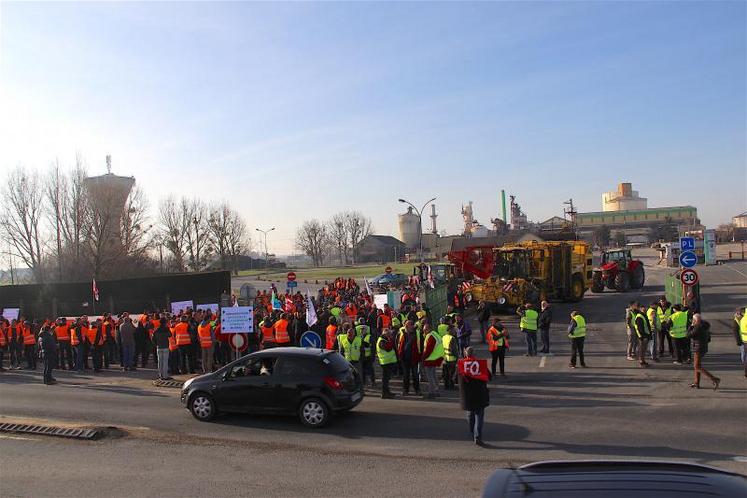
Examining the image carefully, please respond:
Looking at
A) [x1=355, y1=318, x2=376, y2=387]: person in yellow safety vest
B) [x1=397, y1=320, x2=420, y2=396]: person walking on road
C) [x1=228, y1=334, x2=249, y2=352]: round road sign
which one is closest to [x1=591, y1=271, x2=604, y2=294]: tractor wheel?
[x1=355, y1=318, x2=376, y2=387]: person in yellow safety vest

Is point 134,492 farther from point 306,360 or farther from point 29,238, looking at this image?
point 29,238

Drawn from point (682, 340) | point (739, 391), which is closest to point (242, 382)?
point (739, 391)

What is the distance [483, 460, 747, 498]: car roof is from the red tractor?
33809mm

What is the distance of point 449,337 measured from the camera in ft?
45.3

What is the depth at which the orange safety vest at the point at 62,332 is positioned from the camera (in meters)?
19.8

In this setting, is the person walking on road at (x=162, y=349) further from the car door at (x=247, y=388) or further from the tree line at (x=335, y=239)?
the tree line at (x=335, y=239)

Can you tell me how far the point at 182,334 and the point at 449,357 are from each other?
823cm

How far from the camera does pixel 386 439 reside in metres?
10.3

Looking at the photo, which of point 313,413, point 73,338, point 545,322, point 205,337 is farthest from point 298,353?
point 73,338

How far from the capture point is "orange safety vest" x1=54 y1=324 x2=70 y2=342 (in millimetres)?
19750

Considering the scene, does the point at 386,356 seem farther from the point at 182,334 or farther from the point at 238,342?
the point at 182,334

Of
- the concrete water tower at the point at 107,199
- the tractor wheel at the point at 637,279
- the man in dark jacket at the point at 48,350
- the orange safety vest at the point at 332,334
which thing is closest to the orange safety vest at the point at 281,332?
the orange safety vest at the point at 332,334

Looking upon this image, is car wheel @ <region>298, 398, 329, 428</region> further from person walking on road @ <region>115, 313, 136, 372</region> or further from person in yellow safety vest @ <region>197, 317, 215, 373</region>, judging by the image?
person walking on road @ <region>115, 313, 136, 372</region>

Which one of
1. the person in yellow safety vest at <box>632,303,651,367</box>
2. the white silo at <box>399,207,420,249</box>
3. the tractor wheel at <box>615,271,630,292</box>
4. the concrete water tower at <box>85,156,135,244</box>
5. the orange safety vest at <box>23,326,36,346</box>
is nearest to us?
the person in yellow safety vest at <box>632,303,651,367</box>
